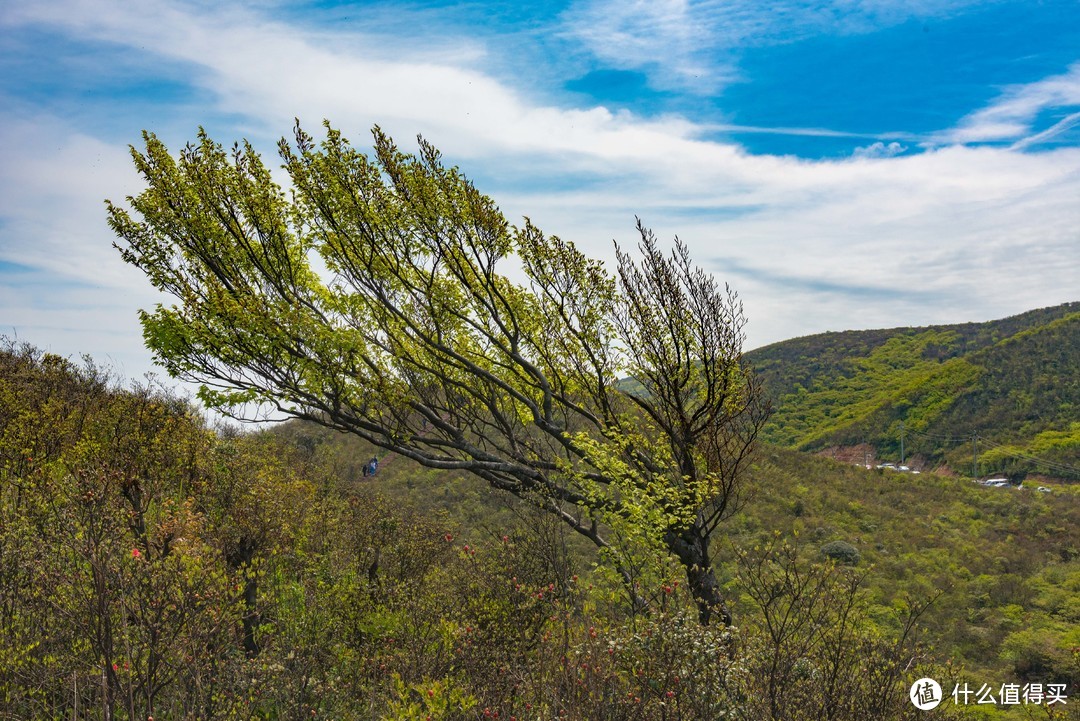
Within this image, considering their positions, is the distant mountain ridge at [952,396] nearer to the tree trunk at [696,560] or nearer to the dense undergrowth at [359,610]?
the tree trunk at [696,560]

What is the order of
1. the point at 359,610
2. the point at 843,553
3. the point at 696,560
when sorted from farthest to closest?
the point at 843,553
the point at 696,560
the point at 359,610

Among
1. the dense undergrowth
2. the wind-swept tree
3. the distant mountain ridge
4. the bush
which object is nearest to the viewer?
the dense undergrowth

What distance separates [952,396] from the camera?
59.5 meters

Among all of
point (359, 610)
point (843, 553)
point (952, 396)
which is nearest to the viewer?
point (359, 610)

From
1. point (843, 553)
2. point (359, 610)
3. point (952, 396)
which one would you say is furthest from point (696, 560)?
point (952, 396)

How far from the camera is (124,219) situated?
11.6 meters

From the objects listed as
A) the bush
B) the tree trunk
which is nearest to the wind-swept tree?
the tree trunk

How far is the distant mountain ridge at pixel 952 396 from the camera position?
160 ft

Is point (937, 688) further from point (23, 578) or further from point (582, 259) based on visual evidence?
point (23, 578)

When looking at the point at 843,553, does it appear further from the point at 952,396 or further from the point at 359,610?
the point at 952,396

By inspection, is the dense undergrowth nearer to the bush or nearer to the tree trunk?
the bush

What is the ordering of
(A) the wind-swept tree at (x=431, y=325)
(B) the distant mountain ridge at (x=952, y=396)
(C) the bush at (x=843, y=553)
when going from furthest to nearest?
1. (B) the distant mountain ridge at (x=952, y=396)
2. (C) the bush at (x=843, y=553)
3. (A) the wind-swept tree at (x=431, y=325)

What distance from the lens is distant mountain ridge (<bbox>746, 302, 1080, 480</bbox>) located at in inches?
1925

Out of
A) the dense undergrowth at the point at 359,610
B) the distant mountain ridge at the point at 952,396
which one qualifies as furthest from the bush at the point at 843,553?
the distant mountain ridge at the point at 952,396
